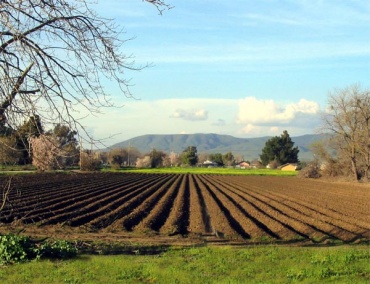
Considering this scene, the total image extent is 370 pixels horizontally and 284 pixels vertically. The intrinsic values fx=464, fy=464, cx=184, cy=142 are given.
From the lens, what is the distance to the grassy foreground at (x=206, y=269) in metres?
7.97

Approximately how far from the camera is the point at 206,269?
877 centimetres

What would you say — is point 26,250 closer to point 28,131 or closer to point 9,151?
point 9,151

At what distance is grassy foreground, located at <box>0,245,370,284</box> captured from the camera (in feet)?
26.2

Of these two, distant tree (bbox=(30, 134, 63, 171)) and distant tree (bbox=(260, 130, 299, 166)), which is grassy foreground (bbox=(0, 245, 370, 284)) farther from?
distant tree (bbox=(260, 130, 299, 166))

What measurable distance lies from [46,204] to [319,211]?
1455cm

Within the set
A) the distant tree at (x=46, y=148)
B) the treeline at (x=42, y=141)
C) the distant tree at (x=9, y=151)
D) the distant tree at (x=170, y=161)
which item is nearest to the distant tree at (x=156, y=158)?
the distant tree at (x=170, y=161)

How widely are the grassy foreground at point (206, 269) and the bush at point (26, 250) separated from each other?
0.30m

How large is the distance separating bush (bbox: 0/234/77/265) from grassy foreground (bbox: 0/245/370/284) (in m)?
0.30

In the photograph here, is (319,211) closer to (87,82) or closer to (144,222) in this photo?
(144,222)

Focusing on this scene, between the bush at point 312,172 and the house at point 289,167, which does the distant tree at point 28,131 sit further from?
the house at point 289,167

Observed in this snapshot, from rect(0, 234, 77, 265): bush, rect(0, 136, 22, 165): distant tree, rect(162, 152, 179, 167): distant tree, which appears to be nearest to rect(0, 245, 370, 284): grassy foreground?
rect(0, 234, 77, 265): bush

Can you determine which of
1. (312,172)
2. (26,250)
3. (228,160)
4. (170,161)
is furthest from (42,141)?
(228,160)

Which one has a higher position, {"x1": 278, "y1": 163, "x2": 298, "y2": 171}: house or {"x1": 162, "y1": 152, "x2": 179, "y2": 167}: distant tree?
{"x1": 162, "y1": 152, "x2": 179, "y2": 167}: distant tree

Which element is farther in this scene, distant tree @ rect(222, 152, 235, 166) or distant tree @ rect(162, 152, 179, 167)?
distant tree @ rect(222, 152, 235, 166)
